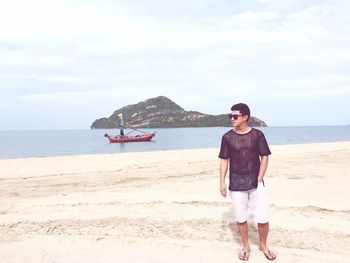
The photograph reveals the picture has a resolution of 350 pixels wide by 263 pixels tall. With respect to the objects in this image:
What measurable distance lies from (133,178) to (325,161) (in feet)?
26.6

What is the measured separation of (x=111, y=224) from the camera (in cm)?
656

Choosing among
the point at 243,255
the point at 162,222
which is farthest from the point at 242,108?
the point at 162,222

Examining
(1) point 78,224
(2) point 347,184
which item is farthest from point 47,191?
(2) point 347,184

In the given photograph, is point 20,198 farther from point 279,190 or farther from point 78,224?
point 279,190

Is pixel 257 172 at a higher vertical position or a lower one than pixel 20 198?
higher

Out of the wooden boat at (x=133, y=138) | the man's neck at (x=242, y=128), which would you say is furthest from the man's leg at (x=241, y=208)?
the wooden boat at (x=133, y=138)

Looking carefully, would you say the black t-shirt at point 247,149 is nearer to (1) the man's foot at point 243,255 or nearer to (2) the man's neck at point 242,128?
(2) the man's neck at point 242,128

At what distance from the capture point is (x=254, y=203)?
4.88m

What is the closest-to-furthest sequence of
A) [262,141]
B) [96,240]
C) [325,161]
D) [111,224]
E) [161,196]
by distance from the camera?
[262,141] → [96,240] → [111,224] → [161,196] → [325,161]

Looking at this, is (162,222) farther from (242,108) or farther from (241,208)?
(242,108)

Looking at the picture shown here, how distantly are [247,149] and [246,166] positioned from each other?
0.23 meters

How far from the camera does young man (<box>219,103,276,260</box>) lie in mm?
4840

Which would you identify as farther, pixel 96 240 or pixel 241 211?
pixel 96 240

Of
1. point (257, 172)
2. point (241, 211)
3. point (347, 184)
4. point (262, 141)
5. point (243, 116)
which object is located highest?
point (243, 116)
